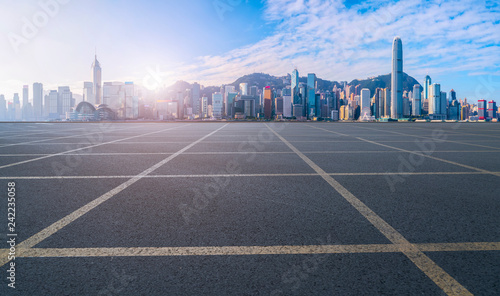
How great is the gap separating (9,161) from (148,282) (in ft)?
28.3

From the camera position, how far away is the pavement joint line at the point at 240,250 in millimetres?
2953

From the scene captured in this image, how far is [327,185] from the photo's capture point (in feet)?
18.9

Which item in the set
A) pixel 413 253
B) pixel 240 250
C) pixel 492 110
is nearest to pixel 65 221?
pixel 240 250

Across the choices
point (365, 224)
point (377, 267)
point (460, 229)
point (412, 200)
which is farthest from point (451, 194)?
point (377, 267)

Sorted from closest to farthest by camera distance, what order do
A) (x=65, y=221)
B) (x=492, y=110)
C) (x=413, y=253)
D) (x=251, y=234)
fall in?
(x=413, y=253) < (x=251, y=234) < (x=65, y=221) < (x=492, y=110)

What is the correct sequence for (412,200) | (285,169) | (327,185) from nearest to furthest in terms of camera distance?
(412,200) < (327,185) < (285,169)

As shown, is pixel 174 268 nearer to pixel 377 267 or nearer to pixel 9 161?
pixel 377 267

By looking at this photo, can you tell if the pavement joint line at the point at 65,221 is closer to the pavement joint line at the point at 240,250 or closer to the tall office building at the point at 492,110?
the pavement joint line at the point at 240,250

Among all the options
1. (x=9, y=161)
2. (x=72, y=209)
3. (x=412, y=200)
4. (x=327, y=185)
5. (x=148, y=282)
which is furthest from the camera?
(x=9, y=161)

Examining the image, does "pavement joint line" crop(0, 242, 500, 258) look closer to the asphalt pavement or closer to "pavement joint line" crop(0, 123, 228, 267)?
the asphalt pavement

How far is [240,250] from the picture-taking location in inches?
119

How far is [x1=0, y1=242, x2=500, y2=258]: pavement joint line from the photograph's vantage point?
2953mm

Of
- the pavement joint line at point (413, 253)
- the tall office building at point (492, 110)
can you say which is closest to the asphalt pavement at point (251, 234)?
the pavement joint line at point (413, 253)

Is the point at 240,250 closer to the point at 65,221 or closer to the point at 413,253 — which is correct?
the point at 413,253
